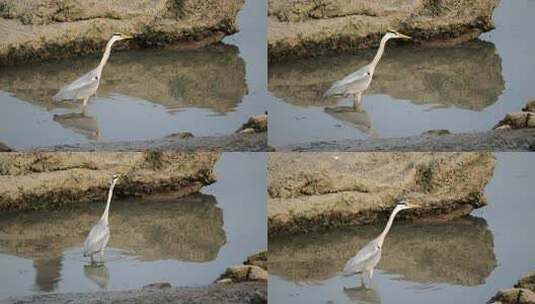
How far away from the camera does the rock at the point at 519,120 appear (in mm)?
4391

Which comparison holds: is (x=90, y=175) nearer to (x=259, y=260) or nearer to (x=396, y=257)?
(x=259, y=260)

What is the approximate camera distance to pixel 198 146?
4.42 metres

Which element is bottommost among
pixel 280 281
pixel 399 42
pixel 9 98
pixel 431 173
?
pixel 280 281

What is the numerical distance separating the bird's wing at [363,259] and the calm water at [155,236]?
0.42 meters

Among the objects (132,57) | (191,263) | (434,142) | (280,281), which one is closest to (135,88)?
(132,57)

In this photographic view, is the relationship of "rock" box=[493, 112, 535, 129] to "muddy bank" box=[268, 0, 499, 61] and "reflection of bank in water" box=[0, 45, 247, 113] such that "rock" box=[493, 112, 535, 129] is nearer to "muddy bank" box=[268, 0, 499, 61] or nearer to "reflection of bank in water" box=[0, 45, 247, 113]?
"muddy bank" box=[268, 0, 499, 61]

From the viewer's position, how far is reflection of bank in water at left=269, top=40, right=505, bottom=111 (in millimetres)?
4414

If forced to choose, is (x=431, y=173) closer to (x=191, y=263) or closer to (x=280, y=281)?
→ (x=280, y=281)

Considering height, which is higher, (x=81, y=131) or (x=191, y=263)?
(x=81, y=131)

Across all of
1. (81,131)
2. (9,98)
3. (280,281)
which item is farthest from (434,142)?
(9,98)

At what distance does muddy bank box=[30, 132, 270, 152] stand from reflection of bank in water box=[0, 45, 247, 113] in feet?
0.49

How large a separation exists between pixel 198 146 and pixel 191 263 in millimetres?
556

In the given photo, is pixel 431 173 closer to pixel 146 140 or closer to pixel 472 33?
pixel 472 33

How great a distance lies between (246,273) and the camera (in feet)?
14.5
